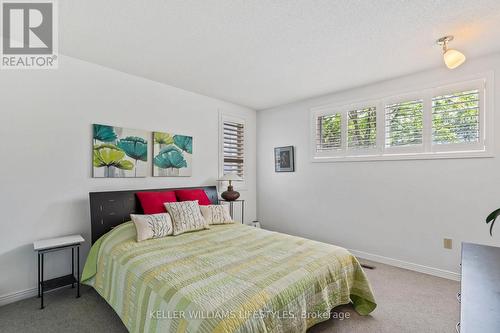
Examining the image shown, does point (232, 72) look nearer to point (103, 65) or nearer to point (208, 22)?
point (208, 22)

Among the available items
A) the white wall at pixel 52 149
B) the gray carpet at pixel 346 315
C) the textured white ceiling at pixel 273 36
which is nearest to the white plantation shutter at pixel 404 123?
the textured white ceiling at pixel 273 36

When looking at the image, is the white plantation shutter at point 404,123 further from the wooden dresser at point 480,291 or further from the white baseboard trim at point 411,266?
the wooden dresser at point 480,291

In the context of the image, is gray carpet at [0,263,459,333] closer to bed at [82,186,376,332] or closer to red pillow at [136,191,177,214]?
bed at [82,186,376,332]

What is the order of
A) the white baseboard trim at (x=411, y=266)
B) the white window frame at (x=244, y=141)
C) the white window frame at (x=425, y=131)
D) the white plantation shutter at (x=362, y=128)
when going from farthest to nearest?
the white window frame at (x=244, y=141) < the white plantation shutter at (x=362, y=128) < the white baseboard trim at (x=411, y=266) < the white window frame at (x=425, y=131)

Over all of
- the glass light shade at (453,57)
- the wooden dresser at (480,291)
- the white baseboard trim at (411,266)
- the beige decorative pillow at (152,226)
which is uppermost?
the glass light shade at (453,57)

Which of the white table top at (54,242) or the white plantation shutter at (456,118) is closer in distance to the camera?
the white table top at (54,242)

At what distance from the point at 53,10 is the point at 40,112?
107 centimetres

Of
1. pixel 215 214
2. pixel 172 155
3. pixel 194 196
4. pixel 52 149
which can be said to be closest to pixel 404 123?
pixel 215 214

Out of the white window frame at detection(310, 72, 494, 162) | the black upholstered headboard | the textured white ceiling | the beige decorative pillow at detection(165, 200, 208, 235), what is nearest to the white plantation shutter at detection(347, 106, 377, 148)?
the white window frame at detection(310, 72, 494, 162)

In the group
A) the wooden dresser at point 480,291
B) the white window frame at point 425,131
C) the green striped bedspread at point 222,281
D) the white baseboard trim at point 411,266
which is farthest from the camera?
the white baseboard trim at point 411,266

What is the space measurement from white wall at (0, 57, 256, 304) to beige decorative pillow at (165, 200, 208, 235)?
0.70 m

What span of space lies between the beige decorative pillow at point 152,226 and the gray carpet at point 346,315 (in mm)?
→ 710

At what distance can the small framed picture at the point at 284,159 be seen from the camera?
4.34 metres

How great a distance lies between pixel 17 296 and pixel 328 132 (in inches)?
169
